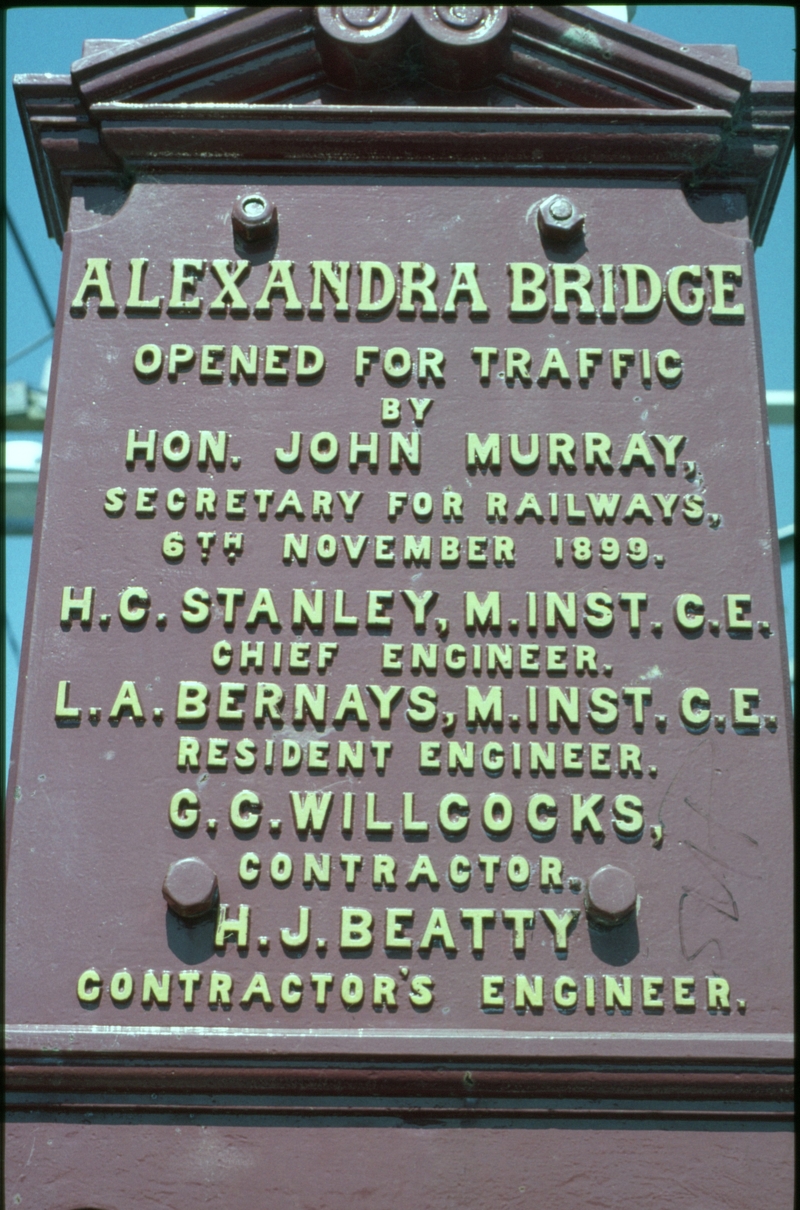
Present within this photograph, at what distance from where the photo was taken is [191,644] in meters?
4.22

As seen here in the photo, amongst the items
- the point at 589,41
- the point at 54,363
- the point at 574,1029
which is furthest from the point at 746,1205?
the point at 589,41

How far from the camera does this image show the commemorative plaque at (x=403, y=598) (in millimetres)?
3795

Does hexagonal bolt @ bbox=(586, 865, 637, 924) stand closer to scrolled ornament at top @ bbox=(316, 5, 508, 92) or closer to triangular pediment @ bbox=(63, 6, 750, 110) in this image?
triangular pediment @ bbox=(63, 6, 750, 110)

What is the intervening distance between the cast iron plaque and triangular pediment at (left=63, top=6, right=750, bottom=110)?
0.34 metres

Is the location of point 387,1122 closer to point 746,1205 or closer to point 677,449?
point 746,1205

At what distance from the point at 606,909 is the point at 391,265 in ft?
7.38

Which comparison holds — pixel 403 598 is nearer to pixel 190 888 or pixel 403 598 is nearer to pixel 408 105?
pixel 190 888

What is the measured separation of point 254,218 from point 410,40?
86 centimetres

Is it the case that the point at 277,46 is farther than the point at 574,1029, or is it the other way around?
the point at 277,46

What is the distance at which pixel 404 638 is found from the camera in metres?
4.23

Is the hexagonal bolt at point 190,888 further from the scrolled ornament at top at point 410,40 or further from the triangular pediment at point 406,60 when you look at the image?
the scrolled ornament at top at point 410,40

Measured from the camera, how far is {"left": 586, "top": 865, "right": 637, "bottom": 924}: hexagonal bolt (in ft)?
12.6

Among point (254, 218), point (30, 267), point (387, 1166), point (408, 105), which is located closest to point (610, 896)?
point (387, 1166)

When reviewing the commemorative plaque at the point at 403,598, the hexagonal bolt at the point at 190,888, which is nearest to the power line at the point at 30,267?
the commemorative plaque at the point at 403,598
